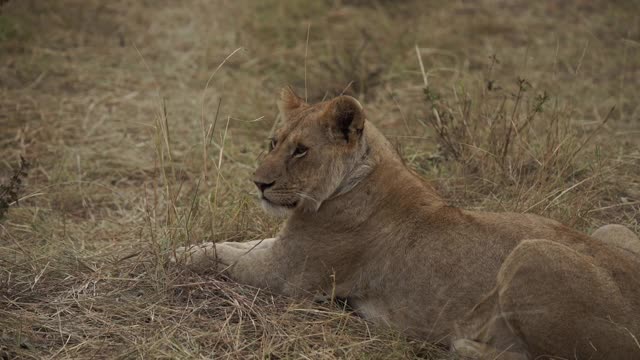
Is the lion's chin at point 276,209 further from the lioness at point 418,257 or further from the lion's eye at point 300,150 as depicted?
the lion's eye at point 300,150

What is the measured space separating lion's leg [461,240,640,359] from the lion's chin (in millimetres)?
1247

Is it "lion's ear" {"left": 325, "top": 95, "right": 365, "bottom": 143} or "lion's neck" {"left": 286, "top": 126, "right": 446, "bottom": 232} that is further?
"lion's neck" {"left": 286, "top": 126, "right": 446, "bottom": 232}

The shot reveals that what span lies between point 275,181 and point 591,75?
588 cm

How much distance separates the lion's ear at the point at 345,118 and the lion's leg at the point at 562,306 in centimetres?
112

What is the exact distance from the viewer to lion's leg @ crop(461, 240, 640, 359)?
13.5ft

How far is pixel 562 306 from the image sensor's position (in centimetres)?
414

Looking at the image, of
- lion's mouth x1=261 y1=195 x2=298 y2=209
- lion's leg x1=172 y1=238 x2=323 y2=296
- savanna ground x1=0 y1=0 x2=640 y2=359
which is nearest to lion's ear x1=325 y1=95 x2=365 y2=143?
lion's mouth x1=261 y1=195 x2=298 y2=209

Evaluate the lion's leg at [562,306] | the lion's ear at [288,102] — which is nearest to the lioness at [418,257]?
the lion's leg at [562,306]

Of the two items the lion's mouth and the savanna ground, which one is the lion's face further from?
the savanna ground

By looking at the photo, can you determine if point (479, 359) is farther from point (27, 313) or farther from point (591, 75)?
point (591, 75)

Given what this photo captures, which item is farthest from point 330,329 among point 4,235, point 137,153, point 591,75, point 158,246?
point 591,75

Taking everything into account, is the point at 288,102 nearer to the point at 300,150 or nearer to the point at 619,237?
the point at 300,150

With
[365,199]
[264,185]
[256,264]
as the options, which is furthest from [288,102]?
[256,264]

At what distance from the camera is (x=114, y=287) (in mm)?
5090
